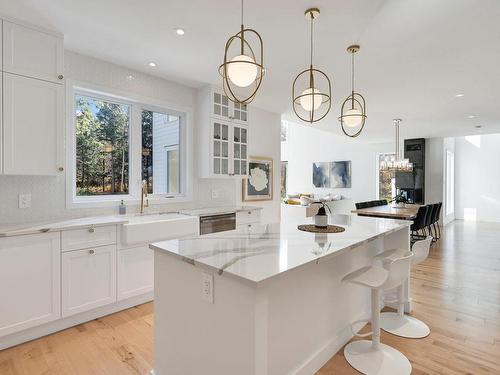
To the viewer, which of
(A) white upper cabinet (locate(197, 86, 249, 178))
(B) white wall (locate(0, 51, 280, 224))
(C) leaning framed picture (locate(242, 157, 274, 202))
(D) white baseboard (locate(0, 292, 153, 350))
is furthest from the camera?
(C) leaning framed picture (locate(242, 157, 274, 202))

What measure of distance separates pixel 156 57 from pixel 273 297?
8.74 ft

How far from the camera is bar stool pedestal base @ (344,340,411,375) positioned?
1985 mm

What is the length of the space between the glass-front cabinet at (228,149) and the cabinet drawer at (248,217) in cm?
57

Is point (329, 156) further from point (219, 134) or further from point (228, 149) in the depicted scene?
point (219, 134)

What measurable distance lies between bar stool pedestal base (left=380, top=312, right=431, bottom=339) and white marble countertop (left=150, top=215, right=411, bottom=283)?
900 mm

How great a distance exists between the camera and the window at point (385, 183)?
30.2 ft

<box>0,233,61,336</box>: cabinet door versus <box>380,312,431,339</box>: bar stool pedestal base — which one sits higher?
<box>0,233,61,336</box>: cabinet door

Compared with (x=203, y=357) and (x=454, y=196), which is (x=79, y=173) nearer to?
(x=203, y=357)

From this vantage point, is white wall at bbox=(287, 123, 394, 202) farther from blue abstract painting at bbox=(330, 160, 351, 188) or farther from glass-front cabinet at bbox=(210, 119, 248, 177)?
glass-front cabinet at bbox=(210, 119, 248, 177)

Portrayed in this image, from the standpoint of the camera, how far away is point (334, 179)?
10.0 m

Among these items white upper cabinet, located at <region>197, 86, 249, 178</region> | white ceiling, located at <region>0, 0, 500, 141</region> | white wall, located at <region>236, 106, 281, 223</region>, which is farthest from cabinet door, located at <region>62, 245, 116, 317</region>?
white wall, located at <region>236, 106, 281, 223</region>

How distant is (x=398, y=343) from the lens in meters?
2.34

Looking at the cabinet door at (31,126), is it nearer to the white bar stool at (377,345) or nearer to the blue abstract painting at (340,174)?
the white bar stool at (377,345)

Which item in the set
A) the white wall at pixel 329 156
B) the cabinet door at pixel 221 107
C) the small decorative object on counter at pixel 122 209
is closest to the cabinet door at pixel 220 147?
the cabinet door at pixel 221 107
